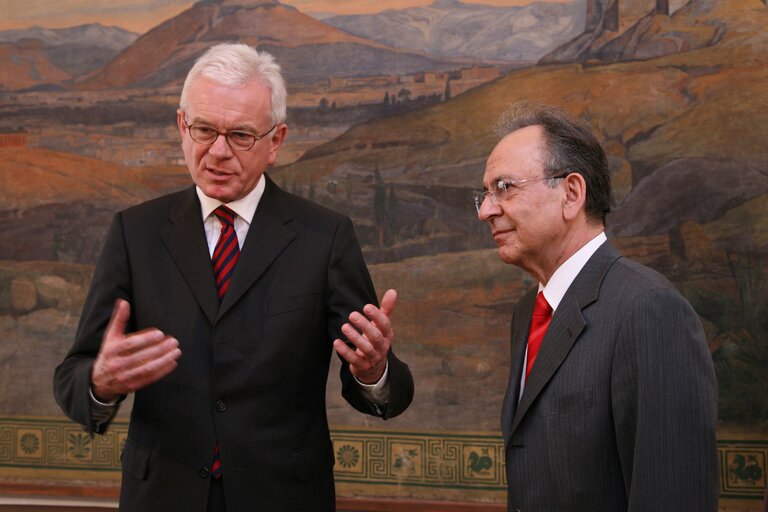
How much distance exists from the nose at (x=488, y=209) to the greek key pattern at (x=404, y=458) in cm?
296

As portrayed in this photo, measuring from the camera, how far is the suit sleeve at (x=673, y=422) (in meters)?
1.92

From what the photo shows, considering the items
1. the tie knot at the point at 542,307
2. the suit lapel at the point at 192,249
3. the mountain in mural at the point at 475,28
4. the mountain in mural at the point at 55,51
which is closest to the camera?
the tie knot at the point at 542,307

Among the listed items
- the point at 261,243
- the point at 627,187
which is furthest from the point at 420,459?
the point at 261,243

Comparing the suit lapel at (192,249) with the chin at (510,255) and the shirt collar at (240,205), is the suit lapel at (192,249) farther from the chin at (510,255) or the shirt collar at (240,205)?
the chin at (510,255)

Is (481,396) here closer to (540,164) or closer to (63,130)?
(540,164)

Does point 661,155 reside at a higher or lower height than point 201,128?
higher

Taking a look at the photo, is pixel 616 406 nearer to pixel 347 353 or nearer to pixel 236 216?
pixel 347 353

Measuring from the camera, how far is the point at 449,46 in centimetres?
557

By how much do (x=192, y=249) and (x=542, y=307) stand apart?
1091 millimetres

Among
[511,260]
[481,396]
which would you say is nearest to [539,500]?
[511,260]

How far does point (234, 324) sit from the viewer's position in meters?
2.51

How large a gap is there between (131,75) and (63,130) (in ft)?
2.04

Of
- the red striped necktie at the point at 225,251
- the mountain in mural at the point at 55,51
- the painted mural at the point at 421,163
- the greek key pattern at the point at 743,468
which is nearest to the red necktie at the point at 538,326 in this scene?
the red striped necktie at the point at 225,251

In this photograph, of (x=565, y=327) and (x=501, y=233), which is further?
(x=501, y=233)
